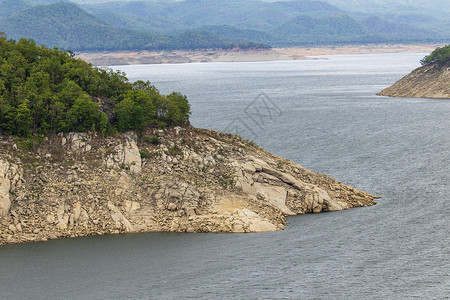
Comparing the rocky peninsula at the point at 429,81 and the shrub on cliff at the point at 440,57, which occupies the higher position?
the shrub on cliff at the point at 440,57

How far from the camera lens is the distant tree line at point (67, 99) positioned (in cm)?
4928

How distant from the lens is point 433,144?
7394cm

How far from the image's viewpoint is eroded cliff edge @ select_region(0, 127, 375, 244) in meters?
43.2

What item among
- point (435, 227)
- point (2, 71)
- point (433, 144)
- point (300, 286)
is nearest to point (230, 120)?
point (433, 144)

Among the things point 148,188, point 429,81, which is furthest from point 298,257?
point 429,81

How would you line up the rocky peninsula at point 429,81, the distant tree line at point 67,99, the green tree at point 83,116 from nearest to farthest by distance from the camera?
the distant tree line at point 67,99
the green tree at point 83,116
the rocky peninsula at point 429,81

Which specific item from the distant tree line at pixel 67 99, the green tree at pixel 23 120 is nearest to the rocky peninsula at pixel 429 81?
the distant tree line at pixel 67 99

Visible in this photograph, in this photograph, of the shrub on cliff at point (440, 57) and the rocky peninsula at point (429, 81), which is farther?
the shrub on cliff at point (440, 57)

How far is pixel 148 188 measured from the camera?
46438 mm

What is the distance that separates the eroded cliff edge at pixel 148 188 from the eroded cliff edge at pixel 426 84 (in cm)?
8807

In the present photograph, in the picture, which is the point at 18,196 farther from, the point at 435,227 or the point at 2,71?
the point at 435,227

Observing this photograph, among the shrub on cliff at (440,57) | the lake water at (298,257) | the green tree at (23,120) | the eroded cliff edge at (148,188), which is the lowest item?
the lake water at (298,257)

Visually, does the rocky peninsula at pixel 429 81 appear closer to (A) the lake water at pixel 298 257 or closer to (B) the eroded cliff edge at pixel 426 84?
(B) the eroded cliff edge at pixel 426 84

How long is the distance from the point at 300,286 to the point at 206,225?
11.3 metres
